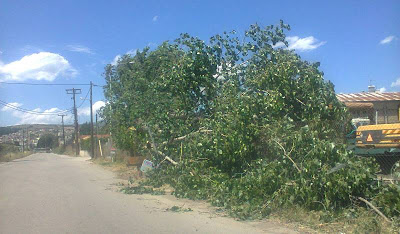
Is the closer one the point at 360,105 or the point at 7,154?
the point at 360,105

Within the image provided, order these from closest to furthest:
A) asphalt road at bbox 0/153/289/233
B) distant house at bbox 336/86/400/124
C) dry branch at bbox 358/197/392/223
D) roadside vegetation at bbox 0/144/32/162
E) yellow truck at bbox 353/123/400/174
Result: dry branch at bbox 358/197/392/223 → asphalt road at bbox 0/153/289/233 → yellow truck at bbox 353/123/400/174 → distant house at bbox 336/86/400/124 → roadside vegetation at bbox 0/144/32/162

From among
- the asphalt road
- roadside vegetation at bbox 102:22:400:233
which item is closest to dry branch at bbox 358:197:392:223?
roadside vegetation at bbox 102:22:400:233

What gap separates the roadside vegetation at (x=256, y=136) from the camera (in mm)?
7621

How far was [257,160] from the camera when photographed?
9836mm

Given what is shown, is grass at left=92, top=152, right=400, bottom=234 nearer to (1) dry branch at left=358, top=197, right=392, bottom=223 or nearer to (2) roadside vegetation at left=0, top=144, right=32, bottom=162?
(1) dry branch at left=358, top=197, right=392, bottom=223

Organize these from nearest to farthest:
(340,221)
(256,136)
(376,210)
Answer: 1. (376,210)
2. (340,221)
3. (256,136)

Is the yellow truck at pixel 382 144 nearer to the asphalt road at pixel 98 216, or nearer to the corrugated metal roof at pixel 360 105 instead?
the corrugated metal roof at pixel 360 105

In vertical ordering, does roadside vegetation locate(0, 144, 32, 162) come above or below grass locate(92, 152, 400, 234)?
below

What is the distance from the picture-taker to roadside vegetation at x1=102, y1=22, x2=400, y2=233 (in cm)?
762

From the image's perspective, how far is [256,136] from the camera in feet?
34.3

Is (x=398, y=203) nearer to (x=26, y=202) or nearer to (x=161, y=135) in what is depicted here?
(x=161, y=135)

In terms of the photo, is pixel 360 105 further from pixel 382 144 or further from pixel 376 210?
pixel 376 210

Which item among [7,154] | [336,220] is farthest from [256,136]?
[7,154]

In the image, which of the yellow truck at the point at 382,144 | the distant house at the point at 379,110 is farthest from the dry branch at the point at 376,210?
the distant house at the point at 379,110
